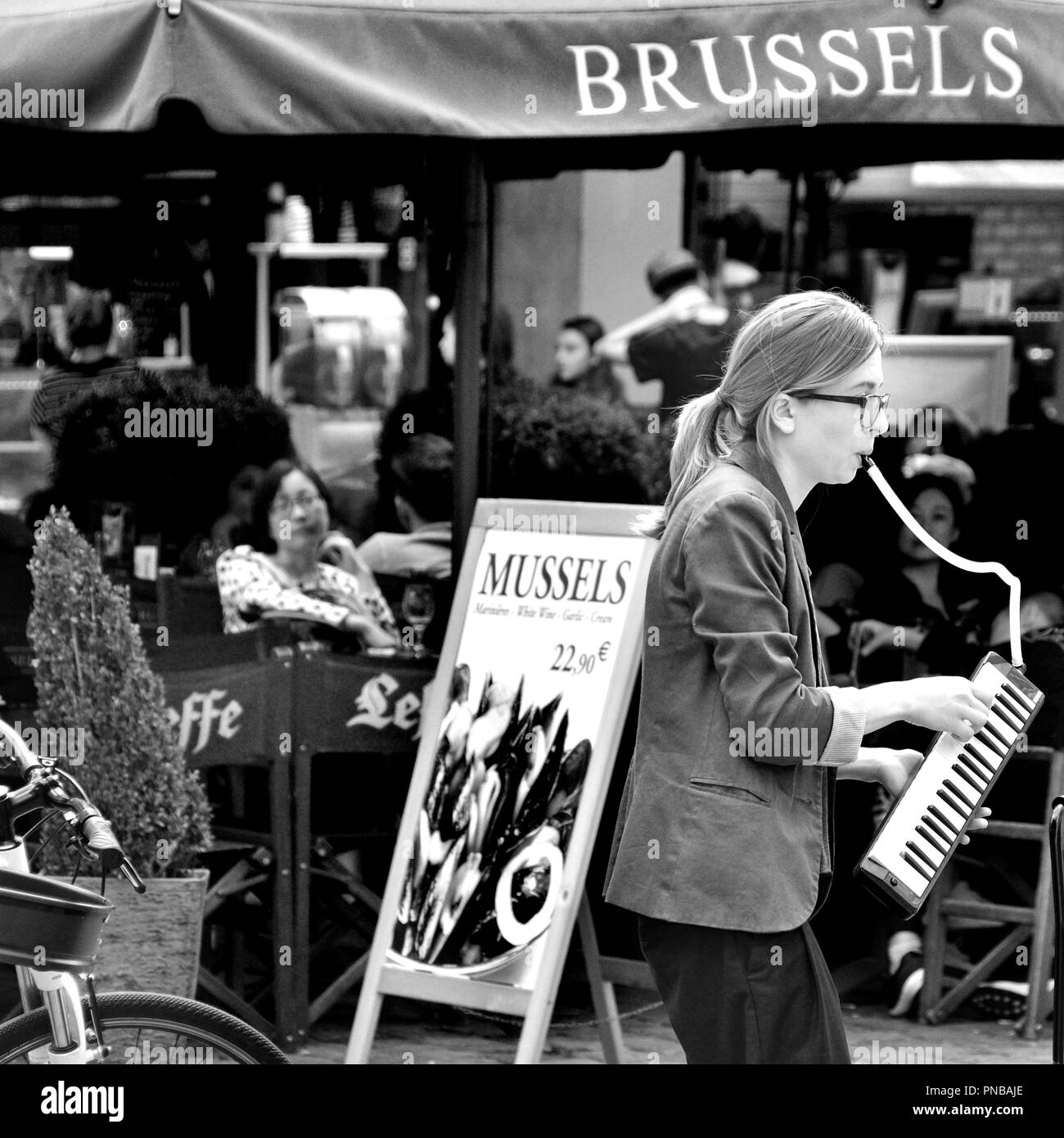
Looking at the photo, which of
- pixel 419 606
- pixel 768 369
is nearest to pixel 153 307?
pixel 419 606

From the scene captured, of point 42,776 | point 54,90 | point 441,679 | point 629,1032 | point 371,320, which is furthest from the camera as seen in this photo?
point 371,320

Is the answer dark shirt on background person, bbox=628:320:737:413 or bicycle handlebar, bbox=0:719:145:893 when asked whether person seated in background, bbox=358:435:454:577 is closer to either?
dark shirt on background person, bbox=628:320:737:413

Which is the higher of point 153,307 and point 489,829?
point 153,307

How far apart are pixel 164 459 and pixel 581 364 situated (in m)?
4.04

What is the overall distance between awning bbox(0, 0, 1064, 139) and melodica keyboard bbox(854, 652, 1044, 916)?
1759 millimetres

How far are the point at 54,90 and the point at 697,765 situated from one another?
2.35 meters

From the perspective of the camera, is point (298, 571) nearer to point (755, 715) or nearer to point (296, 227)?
point (755, 715)

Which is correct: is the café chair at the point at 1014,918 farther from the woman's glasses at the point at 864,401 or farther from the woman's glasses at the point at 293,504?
the woman's glasses at the point at 864,401

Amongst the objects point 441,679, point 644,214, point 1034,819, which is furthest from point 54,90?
point 644,214

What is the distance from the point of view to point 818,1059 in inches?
109

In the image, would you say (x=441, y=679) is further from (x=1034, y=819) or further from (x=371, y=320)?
(x=371, y=320)

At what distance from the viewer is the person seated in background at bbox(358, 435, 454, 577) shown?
5.78 meters

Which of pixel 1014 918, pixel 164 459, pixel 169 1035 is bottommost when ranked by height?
pixel 1014 918

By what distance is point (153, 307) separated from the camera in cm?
757
